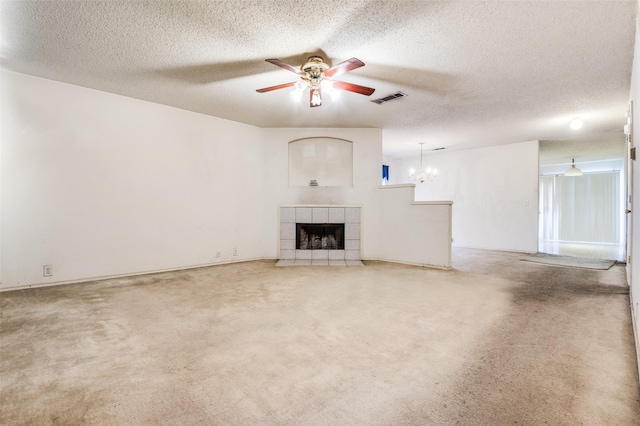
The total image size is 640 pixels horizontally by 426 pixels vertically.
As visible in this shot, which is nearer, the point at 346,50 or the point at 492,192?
the point at 346,50

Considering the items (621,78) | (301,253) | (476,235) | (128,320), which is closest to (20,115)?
(128,320)

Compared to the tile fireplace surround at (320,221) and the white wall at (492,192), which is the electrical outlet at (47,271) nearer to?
the tile fireplace surround at (320,221)

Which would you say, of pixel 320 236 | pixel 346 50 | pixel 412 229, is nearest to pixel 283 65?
pixel 346 50

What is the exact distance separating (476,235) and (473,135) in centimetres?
260

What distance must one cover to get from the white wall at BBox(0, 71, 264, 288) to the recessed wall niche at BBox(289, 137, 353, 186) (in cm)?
98

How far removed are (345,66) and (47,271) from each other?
164 inches

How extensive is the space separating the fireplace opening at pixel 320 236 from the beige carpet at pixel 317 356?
81.1 inches

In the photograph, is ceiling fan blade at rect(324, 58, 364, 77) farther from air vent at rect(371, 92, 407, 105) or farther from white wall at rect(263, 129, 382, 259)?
white wall at rect(263, 129, 382, 259)

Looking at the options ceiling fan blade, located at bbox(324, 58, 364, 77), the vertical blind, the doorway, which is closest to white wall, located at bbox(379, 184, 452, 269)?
ceiling fan blade, located at bbox(324, 58, 364, 77)

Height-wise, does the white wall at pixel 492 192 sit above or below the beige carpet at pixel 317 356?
above

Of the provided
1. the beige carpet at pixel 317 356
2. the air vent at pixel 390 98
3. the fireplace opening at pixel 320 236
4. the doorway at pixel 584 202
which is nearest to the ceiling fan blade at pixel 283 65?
the air vent at pixel 390 98

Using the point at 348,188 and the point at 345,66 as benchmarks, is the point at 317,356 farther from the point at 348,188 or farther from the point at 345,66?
the point at 348,188

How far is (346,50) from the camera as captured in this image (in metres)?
2.83

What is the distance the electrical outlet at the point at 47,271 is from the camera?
137 inches
